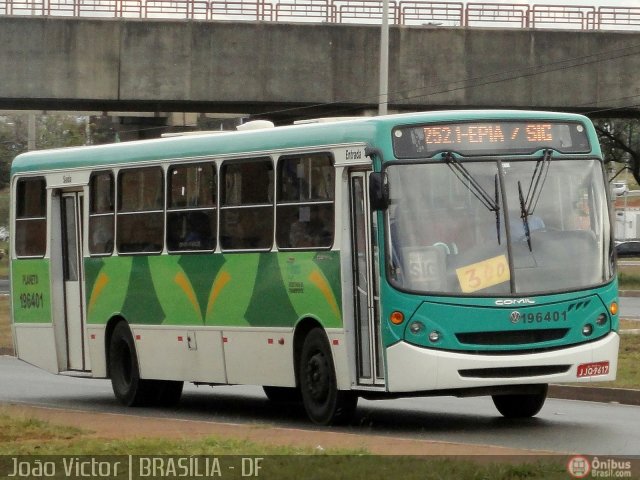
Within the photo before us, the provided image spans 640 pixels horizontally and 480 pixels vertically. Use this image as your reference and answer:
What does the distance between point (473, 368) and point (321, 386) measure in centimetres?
167

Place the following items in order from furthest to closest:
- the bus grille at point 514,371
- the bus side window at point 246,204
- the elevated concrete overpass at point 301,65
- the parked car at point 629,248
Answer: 1. the parked car at point 629,248
2. the elevated concrete overpass at point 301,65
3. the bus side window at point 246,204
4. the bus grille at point 514,371

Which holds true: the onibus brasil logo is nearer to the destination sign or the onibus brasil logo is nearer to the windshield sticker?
the windshield sticker

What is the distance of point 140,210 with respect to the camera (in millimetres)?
18078

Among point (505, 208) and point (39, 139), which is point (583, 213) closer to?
point (505, 208)

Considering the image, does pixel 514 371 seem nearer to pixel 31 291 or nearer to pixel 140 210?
pixel 140 210

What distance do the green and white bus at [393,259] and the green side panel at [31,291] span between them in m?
2.62

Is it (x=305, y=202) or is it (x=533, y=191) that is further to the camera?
(x=305, y=202)

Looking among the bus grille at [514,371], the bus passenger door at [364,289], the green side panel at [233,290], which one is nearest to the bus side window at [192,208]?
the green side panel at [233,290]

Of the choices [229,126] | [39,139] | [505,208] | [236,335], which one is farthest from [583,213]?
[39,139]

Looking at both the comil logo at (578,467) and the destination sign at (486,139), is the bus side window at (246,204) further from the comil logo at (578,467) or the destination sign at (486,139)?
the comil logo at (578,467)

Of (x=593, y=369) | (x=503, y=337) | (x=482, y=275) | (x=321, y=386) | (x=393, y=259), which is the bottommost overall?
(x=321, y=386)

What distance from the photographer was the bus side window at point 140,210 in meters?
17.8

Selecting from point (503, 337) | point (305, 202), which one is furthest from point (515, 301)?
point (305, 202)

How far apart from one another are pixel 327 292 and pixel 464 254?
4.67 feet
